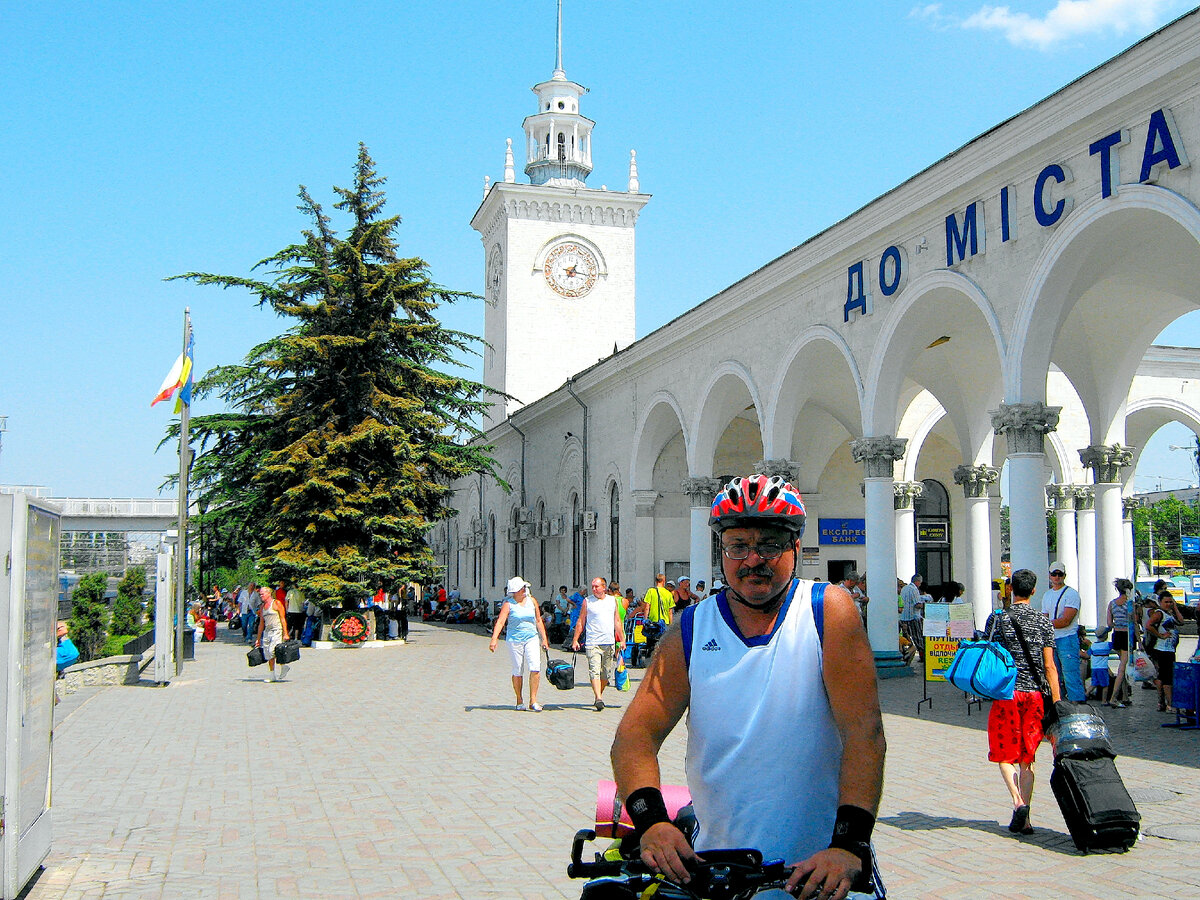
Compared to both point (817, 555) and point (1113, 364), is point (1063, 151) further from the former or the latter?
point (817, 555)

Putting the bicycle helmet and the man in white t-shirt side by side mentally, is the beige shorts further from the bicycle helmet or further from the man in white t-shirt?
the bicycle helmet

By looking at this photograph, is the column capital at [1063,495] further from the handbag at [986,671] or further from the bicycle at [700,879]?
the bicycle at [700,879]

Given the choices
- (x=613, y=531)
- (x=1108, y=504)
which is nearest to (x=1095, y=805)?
(x=1108, y=504)

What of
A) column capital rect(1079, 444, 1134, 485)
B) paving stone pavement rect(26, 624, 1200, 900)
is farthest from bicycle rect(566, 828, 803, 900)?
column capital rect(1079, 444, 1134, 485)

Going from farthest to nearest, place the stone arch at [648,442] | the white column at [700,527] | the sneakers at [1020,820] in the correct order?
the stone arch at [648,442], the white column at [700,527], the sneakers at [1020,820]

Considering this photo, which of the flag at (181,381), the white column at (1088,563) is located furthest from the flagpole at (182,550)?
the white column at (1088,563)

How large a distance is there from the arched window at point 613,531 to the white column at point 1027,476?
17370mm

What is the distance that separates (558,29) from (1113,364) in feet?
118

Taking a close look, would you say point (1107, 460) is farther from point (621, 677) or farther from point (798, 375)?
point (621, 677)

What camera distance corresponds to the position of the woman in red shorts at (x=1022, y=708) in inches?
287

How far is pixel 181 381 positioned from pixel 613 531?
13.9 metres

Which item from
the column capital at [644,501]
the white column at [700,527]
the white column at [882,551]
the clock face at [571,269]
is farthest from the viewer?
the clock face at [571,269]

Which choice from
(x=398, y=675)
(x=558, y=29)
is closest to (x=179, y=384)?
(x=398, y=675)

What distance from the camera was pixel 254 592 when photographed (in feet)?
98.8
